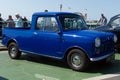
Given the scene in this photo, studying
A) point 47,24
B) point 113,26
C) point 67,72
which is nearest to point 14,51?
point 47,24

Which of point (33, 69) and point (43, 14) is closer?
point (33, 69)

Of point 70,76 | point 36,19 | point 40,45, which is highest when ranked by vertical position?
point 36,19

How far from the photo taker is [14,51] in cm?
1115

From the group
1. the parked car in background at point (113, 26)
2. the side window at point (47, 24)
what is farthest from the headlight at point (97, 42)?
the parked car in background at point (113, 26)

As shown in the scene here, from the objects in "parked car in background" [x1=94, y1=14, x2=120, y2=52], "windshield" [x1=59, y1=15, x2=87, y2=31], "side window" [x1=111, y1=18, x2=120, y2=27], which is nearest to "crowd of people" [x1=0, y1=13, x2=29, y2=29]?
"parked car in background" [x1=94, y1=14, x2=120, y2=52]

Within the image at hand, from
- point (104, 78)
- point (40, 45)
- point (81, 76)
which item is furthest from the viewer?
point (40, 45)

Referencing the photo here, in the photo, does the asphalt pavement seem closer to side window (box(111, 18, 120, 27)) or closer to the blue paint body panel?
the blue paint body panel

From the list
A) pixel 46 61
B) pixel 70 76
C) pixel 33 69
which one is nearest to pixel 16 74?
pixel 33 69

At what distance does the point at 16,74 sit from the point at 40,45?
67.1 inches

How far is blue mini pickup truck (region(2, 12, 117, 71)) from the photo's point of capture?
8.70 meters

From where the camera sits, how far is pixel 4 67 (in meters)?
9.53

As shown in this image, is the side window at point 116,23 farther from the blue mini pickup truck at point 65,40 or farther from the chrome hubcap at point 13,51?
the chrome hubcap at point 13,51

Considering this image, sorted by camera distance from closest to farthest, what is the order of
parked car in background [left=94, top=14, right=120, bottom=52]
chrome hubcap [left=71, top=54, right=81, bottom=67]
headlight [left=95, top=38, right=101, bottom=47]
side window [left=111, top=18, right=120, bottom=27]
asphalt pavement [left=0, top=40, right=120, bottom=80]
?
asphalt pavement [left=0, top=40, right=120, bottom=80]
headlight [left=95, top=38, right=101, bottom=47]
chrome hubcap [left=71, top=54, right=81, bottom=67]
parked car in background [left=94, top=14, right=120, bottom=52]
side window [left=111, top=18, right=120, bottom=27]

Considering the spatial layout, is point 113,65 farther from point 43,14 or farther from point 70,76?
point 43,14
